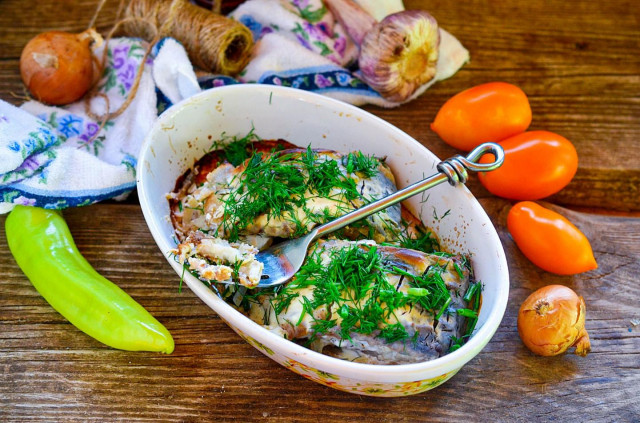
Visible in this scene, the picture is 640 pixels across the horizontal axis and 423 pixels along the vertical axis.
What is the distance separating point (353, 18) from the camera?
2.02 metres

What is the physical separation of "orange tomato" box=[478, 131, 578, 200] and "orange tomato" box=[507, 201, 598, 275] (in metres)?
0.09

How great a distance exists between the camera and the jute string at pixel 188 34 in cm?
185

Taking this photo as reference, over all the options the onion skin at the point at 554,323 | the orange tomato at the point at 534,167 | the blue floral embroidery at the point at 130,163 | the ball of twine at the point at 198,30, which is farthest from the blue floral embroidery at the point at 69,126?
the onion skin at the point at 554,323

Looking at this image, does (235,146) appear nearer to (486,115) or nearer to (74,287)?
(74,287)

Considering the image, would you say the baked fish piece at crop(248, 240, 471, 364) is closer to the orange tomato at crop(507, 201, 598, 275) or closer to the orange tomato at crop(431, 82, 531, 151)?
the orange tomato at crop(507, 201, 598, 275)

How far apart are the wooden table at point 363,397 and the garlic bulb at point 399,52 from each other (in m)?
0.09

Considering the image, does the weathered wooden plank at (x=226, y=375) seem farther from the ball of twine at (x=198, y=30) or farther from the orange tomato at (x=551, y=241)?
the ball of twine at (x=198, y=30)

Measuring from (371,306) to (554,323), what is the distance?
46 cm

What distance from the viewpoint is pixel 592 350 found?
1489mm

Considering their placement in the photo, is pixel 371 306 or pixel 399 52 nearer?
pixel 371 306

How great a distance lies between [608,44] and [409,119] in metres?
0.83

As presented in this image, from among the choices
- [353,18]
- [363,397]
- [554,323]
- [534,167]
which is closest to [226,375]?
[363,397]

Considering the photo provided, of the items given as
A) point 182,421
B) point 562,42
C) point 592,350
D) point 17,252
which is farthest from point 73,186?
point 562,42

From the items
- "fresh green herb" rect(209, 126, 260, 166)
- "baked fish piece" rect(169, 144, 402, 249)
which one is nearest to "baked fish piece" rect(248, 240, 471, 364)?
"baked fish piece" rect(169, 144, 402, 249)
